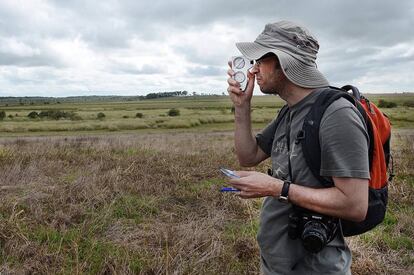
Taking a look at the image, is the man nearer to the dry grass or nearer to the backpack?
the backpack

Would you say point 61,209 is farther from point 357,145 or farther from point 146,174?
point 357,145

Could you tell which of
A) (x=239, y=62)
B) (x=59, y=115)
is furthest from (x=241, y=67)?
(x=59, y=115)

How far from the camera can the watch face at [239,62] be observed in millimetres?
2109

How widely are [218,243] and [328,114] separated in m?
2.82

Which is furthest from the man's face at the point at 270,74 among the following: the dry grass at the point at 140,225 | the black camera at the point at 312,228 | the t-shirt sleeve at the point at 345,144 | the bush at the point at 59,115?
the bush at the point at 59,115

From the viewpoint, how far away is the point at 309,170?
1836 mm

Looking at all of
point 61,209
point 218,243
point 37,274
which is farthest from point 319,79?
point 61,209

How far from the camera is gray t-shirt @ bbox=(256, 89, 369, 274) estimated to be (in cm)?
167

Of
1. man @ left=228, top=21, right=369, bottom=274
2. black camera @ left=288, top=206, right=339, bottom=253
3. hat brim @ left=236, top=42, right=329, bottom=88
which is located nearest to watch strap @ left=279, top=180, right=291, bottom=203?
man @ left=228, top=21, right=369, bottom=274

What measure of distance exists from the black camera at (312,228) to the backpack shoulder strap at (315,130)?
6.0 inches

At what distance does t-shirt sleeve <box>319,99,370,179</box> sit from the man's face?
332 mm

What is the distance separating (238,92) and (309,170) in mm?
600

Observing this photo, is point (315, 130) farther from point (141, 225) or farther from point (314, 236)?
point (141, 225)

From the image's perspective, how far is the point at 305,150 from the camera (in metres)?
1.80
